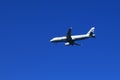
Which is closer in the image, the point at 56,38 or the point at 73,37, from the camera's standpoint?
the point at 73,37

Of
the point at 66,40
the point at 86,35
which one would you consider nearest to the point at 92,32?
the point at 86,35

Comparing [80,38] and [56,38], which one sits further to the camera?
[56,38]

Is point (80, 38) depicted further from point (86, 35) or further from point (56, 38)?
point (56, 38)

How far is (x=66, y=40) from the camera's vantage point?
547ft

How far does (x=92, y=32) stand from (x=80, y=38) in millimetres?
7924

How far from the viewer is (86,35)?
161750 millimetres

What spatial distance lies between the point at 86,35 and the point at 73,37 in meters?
7.04

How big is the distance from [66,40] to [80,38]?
8.90 meters

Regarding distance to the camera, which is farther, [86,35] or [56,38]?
[56,38]

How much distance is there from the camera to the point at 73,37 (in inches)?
6427

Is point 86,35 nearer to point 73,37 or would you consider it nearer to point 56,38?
point 73,37

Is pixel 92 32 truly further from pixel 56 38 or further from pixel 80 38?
pixel 56 38

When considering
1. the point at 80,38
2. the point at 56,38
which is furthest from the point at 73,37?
the point at 56,38

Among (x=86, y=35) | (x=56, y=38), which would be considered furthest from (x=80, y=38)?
(x=56, y=38)
